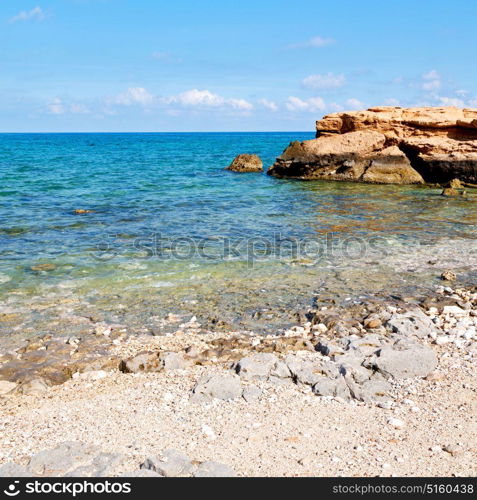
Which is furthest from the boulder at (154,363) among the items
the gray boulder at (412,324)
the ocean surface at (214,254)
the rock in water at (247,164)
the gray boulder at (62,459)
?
the rock in water at (247,164)

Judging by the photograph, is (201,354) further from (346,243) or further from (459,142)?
(459,142)

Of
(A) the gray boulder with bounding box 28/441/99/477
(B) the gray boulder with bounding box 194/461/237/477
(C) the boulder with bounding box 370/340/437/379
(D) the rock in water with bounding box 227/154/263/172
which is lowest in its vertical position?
(A) the gray boulder with bounding box 28/441/99/477

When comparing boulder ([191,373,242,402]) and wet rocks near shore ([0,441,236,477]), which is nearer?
wet rocks near shore ([0,441,236,477])

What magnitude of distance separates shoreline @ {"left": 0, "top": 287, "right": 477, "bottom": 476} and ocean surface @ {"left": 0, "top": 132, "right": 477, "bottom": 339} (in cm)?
146

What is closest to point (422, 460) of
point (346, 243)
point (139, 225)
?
point (346, 243)

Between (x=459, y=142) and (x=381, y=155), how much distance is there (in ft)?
15.1

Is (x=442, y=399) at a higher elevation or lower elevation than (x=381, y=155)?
lower

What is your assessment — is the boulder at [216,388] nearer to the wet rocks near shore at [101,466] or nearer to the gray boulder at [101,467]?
the wet rocks near shore at [101,466]

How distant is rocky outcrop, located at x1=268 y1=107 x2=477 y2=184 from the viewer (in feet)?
96.0

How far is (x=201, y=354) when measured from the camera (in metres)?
7.54

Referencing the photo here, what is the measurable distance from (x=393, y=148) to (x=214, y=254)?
2144 cm

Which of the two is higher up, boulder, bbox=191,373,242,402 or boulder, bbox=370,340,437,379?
boulder, bbox=370,340,437,379

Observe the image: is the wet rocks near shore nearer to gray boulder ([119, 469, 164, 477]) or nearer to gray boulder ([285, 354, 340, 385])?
gray boulder ([119, 469, 164, 477])

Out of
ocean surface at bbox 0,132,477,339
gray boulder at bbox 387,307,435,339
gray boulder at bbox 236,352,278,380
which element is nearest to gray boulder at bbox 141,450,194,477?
gray boulder at bbox 236,352,278,380
